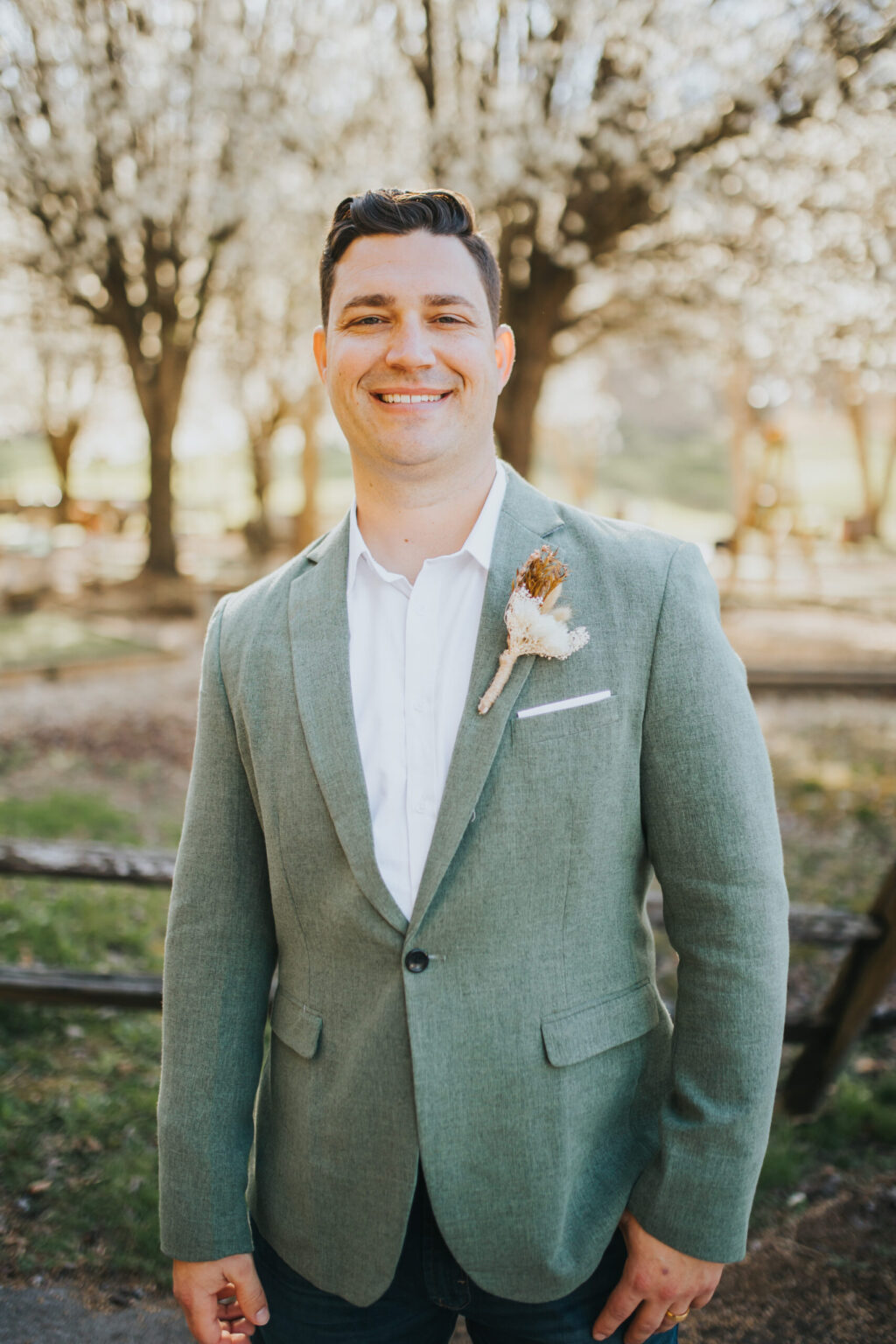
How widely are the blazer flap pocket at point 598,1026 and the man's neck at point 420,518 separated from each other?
0.84 meters

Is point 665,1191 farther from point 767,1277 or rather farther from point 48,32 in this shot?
point 48,32

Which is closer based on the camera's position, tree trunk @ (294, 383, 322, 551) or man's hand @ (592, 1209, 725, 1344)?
man's hand @ (592, 1209, 725, 1344)

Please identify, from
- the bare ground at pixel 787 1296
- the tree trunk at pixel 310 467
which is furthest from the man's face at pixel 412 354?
the tree trunk at pixel 310 467

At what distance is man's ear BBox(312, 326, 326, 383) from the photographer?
199 centimetres

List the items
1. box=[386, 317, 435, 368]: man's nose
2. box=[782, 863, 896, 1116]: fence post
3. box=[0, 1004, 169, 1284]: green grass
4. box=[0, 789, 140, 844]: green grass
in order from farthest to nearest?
box=[0, 789, 140, 844]: green grass < box=[782, 863, 896, 1116]: fence post < box=[0, 1004, 169, 1284]: green grass < box=[386, 317, 435, 368]: man's nose

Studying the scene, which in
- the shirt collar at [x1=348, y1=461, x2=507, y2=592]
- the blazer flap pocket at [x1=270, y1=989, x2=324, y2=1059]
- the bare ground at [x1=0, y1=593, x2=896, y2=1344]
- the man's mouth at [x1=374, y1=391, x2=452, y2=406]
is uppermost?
the man's mouth at [x1=374, y1=391, x2=452, y2=406]

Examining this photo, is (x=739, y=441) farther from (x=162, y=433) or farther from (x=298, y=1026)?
(x=298, y=1026)

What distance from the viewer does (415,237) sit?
6.01ft

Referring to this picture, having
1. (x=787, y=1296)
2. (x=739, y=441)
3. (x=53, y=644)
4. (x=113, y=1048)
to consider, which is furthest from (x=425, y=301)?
(x=739, y=441)

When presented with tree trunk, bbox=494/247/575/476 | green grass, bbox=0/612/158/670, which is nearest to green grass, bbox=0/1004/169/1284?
green grass, bbox=0/612/158/670

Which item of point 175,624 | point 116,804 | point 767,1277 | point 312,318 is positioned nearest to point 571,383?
point 312,318

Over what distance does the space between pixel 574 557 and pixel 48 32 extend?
1214 cm

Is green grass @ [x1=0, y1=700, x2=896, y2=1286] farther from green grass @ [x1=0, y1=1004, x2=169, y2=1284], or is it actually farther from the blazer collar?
the blazer collar

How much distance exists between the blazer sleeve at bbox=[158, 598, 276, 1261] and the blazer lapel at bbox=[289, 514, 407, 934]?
206 mm
